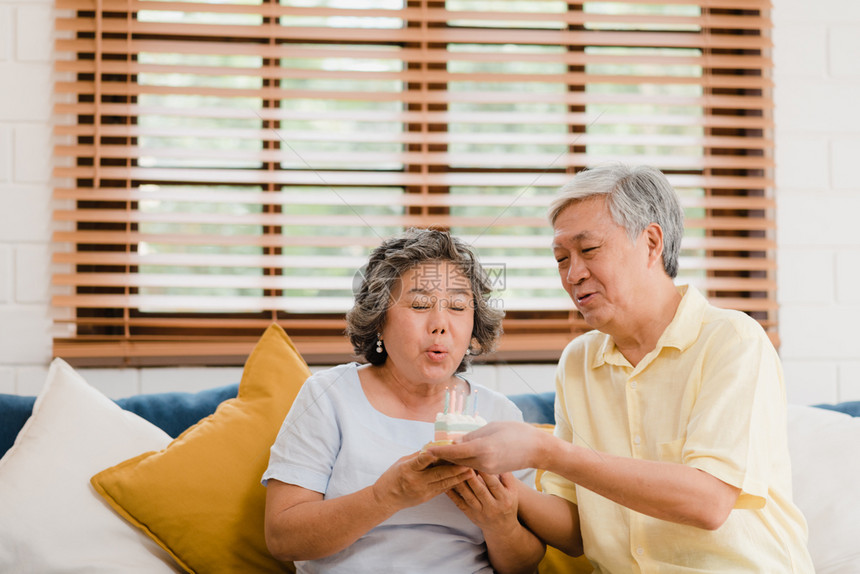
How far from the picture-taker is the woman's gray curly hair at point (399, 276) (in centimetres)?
131

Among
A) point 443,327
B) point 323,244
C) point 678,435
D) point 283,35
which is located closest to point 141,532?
point 443,327

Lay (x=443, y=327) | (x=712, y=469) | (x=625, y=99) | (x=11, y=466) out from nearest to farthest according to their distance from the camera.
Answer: (x=712, y=469) < (x=443, y=327) < (x=11, y=466) < (x=625, y=99)

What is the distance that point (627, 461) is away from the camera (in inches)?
41.5

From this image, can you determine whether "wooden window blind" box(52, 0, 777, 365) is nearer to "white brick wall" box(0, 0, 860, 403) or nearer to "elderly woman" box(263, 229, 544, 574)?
"white brick wall" box(0, 0, 860, 403)

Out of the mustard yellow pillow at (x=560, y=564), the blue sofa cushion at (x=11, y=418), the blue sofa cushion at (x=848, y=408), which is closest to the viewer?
the mustard yellow pillow at (x=560, y=564)

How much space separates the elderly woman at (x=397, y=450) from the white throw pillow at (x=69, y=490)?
12.8 inches

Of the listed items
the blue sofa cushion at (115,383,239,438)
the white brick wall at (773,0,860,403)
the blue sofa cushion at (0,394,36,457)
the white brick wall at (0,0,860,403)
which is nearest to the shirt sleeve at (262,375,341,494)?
the blue sofa cushion at (115,383,239,438)

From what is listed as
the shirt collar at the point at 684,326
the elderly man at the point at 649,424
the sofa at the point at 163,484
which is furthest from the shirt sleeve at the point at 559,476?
the sofa at the point at 163,484

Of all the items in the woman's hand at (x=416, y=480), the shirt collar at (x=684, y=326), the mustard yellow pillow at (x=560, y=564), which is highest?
the shirt collar at (x=684, y=326)

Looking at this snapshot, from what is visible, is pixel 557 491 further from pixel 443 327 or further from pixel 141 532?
pixel 141 532

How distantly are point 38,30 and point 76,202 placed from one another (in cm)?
45

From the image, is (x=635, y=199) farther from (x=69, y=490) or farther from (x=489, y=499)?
(x=69, y=490)

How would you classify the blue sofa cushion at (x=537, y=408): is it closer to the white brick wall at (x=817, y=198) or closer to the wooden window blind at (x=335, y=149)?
the wooden window blind at (x=335, y=149)

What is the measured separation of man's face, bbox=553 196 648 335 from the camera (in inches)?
46.9
